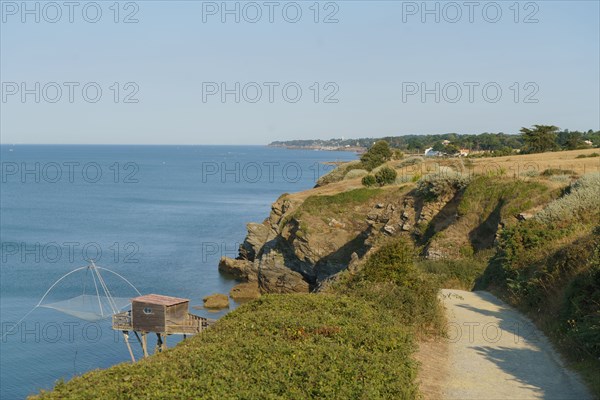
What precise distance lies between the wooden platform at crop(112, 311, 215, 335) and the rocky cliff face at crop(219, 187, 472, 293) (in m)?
11.3

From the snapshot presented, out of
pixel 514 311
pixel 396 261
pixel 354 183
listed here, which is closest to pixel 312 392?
pixel 396 261

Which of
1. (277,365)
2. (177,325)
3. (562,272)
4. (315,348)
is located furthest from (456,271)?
(277,365)

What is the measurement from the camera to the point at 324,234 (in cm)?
4566

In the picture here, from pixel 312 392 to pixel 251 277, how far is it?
4429 cm

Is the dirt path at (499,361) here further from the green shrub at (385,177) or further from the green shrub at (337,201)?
the green shrub at (385,177)

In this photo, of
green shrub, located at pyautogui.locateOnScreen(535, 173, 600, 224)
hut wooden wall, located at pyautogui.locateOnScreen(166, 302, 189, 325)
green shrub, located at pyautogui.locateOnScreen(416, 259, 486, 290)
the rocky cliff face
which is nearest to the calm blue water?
the rocky cliff face

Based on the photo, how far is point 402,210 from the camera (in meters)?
37.8

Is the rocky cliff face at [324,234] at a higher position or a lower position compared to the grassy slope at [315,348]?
lower

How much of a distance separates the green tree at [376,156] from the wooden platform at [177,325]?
53813 millimetres

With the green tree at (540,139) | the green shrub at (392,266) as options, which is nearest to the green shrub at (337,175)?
the green tree at (540,139)

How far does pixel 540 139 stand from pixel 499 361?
72.3 meters

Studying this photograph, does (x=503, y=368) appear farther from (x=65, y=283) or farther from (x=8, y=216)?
(x=8, y=216)

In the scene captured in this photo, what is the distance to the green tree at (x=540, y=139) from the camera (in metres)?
78.5

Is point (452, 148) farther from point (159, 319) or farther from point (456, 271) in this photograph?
point (456, 271)
